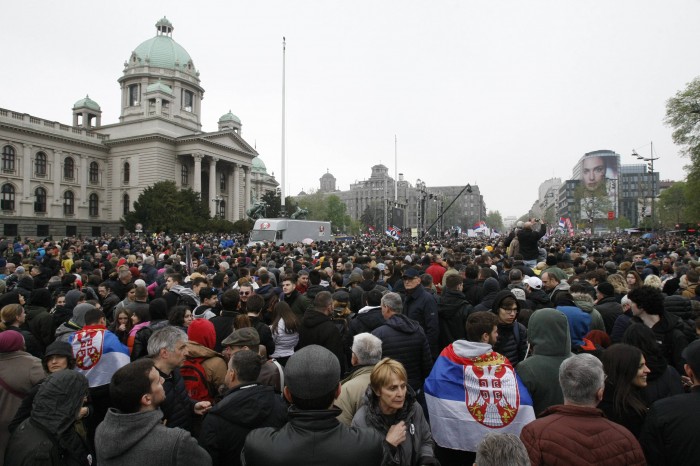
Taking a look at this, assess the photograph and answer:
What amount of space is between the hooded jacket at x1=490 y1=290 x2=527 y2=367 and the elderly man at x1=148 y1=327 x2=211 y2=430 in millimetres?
2897

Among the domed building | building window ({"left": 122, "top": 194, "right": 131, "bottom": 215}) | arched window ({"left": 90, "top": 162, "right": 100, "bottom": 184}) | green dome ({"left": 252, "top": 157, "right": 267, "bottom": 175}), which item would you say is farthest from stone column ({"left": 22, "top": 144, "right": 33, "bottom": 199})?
green dome ({"left": 252, "top": 157, "right": 267, "bottom": 175})

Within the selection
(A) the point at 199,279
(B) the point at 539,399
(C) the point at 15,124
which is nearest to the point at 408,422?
(B) the point at 539,399

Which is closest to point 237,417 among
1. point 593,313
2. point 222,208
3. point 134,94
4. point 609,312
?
point 593,313

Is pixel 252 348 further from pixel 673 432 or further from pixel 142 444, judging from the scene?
pixel 673 432

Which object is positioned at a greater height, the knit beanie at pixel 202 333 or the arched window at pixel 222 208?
the arched window at pixel 222 208

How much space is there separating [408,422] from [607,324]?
13.4 feet

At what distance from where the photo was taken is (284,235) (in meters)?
32.8

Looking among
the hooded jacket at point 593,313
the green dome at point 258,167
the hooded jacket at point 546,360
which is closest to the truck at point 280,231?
the hooded jacket at point 593,313

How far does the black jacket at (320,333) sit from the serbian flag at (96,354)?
6.13 feet

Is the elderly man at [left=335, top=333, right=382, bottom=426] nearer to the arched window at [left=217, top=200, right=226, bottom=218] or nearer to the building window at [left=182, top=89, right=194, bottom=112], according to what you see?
the arched window at [left=217, top=200, right=226, bottom=218]

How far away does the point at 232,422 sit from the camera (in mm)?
3035

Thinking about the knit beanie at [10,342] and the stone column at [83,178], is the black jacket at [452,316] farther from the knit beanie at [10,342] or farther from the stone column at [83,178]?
the stone column at [83,178]

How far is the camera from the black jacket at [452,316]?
6.05 metres

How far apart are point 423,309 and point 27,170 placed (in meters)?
60.1
